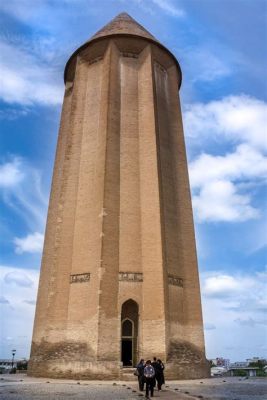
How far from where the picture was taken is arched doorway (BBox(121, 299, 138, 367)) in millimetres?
15656

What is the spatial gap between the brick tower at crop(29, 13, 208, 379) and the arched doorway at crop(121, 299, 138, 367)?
35 mm

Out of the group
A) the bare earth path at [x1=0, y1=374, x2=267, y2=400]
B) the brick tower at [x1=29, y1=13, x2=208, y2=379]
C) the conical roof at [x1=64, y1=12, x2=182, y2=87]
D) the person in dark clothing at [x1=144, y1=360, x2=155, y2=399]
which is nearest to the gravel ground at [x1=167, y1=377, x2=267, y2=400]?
the bare earth path at [x1=0, y1=374, x2=267, y2=400]

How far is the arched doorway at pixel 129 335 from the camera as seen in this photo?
1566 cm

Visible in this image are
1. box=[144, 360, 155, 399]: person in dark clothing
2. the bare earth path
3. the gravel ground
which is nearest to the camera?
the bare earth path

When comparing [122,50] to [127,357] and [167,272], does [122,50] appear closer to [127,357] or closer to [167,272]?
[167,272]

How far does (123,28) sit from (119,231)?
10520 millimetres

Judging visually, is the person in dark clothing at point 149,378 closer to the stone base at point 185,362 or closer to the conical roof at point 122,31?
the stone base at point 185,362

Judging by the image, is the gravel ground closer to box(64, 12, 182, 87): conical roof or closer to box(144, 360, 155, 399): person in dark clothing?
box(144, 360, 155, 399): person in dark clothing

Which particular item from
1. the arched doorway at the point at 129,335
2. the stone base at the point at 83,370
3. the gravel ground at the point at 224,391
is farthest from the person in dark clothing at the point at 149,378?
the arched doorway at the point at 129,335

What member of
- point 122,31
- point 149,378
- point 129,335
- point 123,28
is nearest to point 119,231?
point 129,335

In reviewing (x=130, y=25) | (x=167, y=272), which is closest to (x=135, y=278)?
(x=167, y=272)

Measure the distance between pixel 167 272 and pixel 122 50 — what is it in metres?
10.8

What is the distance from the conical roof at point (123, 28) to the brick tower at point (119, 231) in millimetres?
109

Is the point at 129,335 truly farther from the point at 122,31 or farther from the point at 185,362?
the point at 122,31
